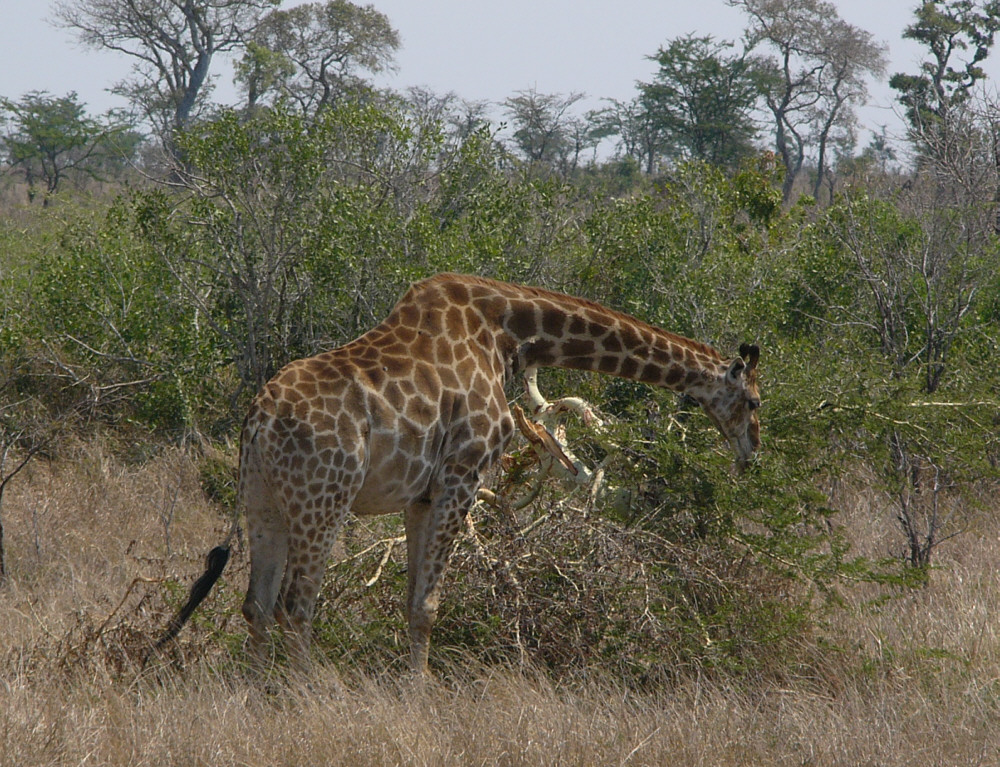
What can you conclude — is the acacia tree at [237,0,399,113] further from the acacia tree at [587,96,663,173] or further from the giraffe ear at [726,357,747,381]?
the giraffe ear at [726,357,747,381]

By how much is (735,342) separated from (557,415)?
2396mm

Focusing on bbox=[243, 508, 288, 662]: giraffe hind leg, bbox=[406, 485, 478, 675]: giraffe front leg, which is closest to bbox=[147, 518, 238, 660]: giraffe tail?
bbox=[243, 508, 288, 662]: giraffe hind leg

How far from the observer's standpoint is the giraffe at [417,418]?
15.7ft

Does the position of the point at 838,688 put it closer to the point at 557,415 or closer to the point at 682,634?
the point at 682,634

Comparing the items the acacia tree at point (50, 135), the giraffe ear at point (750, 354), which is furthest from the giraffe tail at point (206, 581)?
the acacia tree at point (50, 135)

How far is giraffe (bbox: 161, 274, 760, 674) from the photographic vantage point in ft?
15.7

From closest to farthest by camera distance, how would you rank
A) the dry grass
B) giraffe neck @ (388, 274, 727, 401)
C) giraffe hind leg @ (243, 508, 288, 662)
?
the dry grass < giraffe hind leg @ (243, 508, 288, 662) < giraffe neck @ (388, 274, 727, 401)

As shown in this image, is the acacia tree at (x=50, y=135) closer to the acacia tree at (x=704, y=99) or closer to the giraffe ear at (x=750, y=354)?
the acacia tree at (x=704, y=99)

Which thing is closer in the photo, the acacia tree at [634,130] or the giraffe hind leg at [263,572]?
the giraffe hind leg at [263,572]

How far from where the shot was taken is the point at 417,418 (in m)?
5.06

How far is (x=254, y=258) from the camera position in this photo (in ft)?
28.4

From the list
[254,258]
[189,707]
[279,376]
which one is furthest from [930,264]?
[189,707]

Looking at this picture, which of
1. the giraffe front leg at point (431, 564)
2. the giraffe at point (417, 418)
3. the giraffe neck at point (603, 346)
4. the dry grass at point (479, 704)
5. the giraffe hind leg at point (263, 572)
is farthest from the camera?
the giraffe neck at point (603, 346)

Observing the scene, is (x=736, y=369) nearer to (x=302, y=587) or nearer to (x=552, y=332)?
(x=552, y=332)
